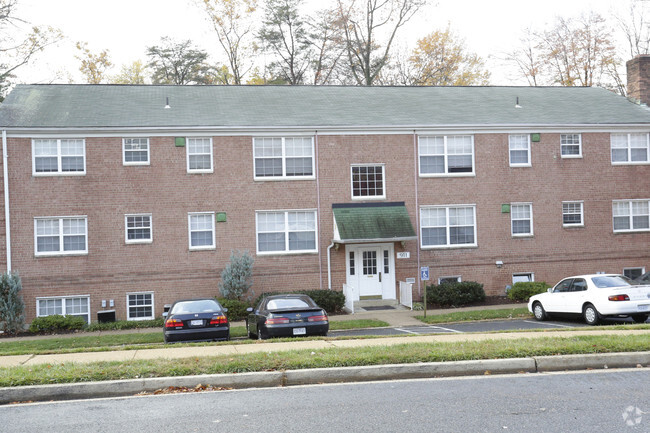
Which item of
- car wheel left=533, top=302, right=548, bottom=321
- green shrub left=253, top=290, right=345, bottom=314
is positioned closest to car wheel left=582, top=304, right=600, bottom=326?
car wheel left=533, top=302, right=548, bottom=321

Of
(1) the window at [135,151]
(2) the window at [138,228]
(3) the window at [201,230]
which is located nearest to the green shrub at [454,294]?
(3) the window at [201,230]

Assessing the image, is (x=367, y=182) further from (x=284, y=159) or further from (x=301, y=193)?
(x=284, y=159)

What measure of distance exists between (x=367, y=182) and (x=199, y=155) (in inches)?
262

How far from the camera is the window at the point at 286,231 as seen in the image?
969 inches

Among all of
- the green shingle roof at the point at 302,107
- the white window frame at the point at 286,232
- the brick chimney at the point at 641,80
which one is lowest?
the white window frame at the point at 286,232

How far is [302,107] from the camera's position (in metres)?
26.9

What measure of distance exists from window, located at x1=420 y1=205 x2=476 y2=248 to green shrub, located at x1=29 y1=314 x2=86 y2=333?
13361mm

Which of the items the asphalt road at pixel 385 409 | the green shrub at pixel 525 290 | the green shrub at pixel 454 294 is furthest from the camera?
the green shrub at pixel 525 290

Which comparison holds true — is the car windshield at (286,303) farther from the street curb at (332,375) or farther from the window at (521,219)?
the window at (521,219)

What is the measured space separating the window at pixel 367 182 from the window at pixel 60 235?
34.0 ft

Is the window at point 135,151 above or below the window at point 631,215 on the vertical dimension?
above

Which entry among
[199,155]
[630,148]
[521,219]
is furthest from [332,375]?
[630,148]

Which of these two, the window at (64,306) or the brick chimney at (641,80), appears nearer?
the window at (64,306)

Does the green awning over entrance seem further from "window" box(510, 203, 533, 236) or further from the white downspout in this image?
the white downspout
